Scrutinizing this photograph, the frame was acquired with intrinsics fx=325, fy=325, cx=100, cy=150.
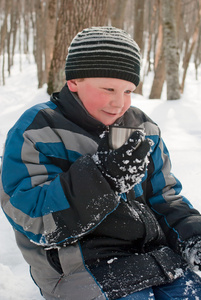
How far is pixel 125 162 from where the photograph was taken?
117 cm

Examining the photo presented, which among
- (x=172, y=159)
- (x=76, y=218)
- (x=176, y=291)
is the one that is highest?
(x=76, y=218)

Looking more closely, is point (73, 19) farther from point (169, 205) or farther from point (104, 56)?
point (169, 205)

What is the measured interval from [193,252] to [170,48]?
228 inches

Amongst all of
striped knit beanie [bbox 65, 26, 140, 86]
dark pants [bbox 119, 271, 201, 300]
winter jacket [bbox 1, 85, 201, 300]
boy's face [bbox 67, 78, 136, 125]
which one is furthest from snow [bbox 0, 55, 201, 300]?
striped knit beanie [bbox 65, 26, 140, 86]

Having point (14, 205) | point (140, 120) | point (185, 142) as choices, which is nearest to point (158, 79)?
point (185, 142)

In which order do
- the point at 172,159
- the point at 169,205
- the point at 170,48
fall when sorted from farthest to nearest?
the point at 170,48 < the point at 172,159 < the point at 169,205

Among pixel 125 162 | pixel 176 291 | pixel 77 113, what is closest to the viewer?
pixel 125 162

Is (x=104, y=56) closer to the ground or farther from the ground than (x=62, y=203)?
farther from the ground

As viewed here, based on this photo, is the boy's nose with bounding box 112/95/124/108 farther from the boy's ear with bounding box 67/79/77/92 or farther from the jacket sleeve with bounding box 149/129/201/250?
the jacket sleeve with bounding box 149/129/201/250

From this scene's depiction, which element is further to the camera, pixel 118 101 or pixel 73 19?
pixel 73 19

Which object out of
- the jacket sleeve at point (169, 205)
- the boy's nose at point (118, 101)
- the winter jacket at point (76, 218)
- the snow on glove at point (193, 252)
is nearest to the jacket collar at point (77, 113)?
the winter jacket at point (76, 218)

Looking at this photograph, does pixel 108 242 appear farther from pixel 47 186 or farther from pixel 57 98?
pixel 57 98

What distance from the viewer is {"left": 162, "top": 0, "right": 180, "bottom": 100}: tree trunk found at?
6434 mm

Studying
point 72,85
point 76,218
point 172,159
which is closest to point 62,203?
point 76,218
